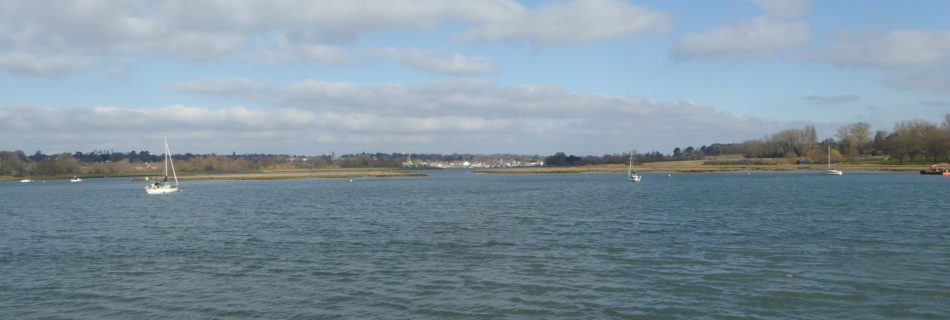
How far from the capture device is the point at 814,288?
18406 mm

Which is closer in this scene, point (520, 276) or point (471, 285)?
point (471, 285)

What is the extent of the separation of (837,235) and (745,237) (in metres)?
3.83

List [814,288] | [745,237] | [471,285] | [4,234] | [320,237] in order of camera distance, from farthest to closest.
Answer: [4,234] < [320,237] < [745,237] < [471,285] < [814,288]

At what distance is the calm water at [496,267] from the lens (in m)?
17.2

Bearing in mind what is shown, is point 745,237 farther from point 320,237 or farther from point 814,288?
point 320,237

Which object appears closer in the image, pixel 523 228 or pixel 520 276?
pixel 520 276

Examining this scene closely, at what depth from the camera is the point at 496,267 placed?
74.5ft

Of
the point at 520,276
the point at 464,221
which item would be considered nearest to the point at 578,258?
the point at 520,276

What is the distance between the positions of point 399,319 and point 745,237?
1842cm

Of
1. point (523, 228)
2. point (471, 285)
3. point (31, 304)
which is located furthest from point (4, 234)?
point (471, 285)

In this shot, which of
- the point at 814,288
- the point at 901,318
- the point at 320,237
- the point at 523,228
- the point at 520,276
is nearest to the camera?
the point at 901,318

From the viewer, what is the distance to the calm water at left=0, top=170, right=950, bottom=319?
56.6 ft

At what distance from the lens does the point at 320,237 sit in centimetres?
3262

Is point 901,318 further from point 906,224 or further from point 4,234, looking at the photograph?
point 4,234
